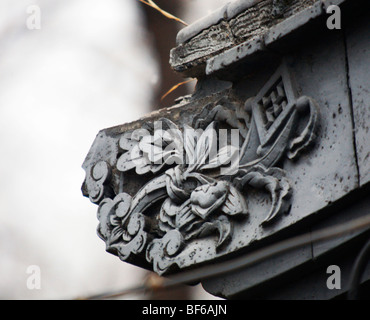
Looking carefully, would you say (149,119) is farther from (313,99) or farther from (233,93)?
(313,99)

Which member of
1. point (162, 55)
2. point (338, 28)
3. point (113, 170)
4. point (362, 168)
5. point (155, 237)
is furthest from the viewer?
point (162, 55)

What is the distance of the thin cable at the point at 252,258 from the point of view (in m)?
2.78

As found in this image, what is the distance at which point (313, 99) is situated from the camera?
119 inches

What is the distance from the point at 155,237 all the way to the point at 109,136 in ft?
1.88

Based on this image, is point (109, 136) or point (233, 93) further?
point (109, 136)

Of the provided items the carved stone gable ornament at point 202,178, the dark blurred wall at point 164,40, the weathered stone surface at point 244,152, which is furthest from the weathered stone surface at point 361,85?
the dark blurred wall at point 164,40

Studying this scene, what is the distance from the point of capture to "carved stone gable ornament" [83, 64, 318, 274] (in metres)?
3.04

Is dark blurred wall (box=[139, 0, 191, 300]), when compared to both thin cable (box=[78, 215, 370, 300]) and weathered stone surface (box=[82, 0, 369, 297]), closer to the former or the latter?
weathered stone surface (box=[82, 0, 369, 297])

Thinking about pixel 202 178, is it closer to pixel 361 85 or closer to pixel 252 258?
pixel 252 258

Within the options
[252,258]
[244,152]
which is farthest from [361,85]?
[252,258]

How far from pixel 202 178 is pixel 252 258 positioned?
0.40 m

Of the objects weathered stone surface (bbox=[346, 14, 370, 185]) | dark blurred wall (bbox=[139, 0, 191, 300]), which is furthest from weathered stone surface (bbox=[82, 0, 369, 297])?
dark blurred wall (bbox=[139, 0, 191, 300])

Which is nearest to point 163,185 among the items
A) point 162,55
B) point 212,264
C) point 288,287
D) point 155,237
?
point 155,237

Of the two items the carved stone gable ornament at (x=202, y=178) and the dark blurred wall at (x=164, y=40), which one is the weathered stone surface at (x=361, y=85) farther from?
the dark blurred wall at (x=164, y=40)
